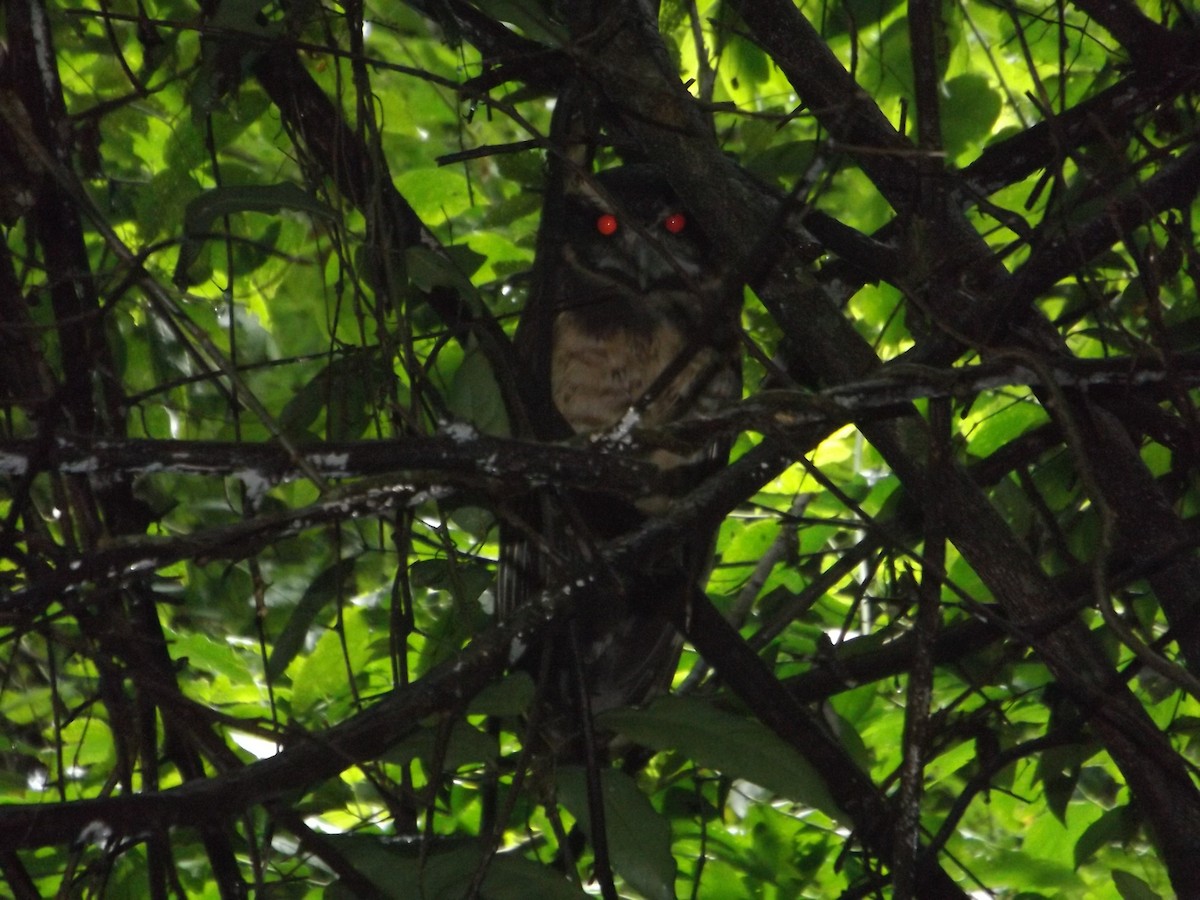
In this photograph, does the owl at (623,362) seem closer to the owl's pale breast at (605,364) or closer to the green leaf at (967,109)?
the owl's pale breast at (605,364)

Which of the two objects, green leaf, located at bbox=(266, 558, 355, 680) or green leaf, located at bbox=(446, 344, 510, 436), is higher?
green leaf, located at bbox=(446, 344, 510, 436)

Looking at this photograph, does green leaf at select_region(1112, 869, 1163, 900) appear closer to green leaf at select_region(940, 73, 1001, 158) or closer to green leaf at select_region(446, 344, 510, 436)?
green leaf at select_region(446, 344, 510, 436)

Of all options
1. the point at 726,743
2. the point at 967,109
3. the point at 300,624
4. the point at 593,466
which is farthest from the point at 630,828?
the point at 967,109

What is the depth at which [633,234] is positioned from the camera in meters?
2.21

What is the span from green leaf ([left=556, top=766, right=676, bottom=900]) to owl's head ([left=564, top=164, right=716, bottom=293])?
117cm

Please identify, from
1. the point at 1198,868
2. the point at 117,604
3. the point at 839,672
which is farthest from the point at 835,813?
the point at 117,604

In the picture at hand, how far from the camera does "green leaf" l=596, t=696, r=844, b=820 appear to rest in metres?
1.04

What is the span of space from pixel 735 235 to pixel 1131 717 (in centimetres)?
66

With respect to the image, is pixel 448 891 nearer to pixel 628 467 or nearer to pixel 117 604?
pixel 628 467

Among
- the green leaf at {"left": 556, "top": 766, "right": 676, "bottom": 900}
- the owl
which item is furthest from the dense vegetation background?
the owl

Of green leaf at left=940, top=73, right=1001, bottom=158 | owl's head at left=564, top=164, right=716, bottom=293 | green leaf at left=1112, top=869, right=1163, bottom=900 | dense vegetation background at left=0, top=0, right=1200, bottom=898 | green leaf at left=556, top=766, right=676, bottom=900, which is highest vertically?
owl's head at left=564, top=164, right=716, bottom=293

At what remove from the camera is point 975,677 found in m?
1.78

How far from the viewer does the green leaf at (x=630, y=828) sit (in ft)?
3.29

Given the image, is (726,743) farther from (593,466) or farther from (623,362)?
(623,362)
